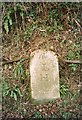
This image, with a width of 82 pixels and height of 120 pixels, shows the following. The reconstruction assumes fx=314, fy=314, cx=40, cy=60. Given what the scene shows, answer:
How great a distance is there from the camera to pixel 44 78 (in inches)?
147

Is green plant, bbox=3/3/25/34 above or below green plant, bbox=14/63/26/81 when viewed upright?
above

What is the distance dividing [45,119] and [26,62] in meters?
0.74

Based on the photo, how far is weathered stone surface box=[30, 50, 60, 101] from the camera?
3727 mm

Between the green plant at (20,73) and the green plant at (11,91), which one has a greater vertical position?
the green plant at (20,73)

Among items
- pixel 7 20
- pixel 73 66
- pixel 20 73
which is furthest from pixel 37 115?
pixel 7 20

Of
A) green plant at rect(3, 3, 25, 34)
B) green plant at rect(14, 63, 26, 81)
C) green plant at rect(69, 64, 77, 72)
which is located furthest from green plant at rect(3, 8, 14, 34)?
green plant at rect(69, 64, 77, 72)

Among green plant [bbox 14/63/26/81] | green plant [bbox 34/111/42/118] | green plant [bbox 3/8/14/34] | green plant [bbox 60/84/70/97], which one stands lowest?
green plant [bbox 34/111/42/118]

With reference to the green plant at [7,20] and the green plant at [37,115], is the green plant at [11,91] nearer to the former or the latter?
the green plant at [37,115]

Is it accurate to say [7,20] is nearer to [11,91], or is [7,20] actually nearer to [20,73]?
[20,73]

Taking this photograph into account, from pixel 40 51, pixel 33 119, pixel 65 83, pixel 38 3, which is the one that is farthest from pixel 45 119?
pixel 38 3

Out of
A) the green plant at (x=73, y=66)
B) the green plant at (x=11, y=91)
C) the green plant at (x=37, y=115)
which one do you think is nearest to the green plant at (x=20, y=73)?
the green plant at (x=11, y=91)

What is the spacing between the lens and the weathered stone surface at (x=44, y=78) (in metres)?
3.73

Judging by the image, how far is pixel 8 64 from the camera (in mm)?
3951

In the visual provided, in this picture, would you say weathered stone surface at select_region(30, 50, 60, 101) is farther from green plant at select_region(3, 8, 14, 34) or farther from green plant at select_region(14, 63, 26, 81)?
green plant at select_region(3, 8, 14, 34)
